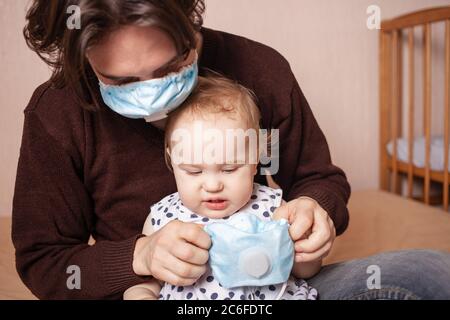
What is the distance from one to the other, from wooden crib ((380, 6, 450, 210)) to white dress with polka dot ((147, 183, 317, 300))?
2.84 feet

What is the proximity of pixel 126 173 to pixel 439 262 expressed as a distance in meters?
0.48

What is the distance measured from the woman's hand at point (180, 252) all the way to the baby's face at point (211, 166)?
0.09m

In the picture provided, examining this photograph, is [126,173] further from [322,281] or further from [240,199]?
[322,281]

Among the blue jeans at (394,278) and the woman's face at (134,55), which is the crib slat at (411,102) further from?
the woman's face at (134,55)

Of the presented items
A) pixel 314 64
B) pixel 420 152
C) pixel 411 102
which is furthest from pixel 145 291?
pixel 420 152

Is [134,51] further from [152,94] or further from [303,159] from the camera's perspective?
[303,159]

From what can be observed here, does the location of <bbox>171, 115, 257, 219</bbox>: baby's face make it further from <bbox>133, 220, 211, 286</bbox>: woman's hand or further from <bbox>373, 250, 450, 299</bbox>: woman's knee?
<bbox>373, 250, 450, 299</bbox>: woman's knee

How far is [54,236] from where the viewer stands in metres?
0.72

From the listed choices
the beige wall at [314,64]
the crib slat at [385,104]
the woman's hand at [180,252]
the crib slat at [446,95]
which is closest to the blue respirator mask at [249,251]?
the woman's hand at [180,252]

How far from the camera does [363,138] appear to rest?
1.33 metres

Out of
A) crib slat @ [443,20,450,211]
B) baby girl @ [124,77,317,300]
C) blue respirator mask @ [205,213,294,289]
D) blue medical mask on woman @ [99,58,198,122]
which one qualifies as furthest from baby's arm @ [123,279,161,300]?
crib slat @ [443,20,450,211]

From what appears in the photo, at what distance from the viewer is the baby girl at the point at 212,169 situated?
2.18ft

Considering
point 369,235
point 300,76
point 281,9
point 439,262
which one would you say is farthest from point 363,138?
point 439,262

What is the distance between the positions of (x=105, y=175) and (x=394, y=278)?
0.45 meters
